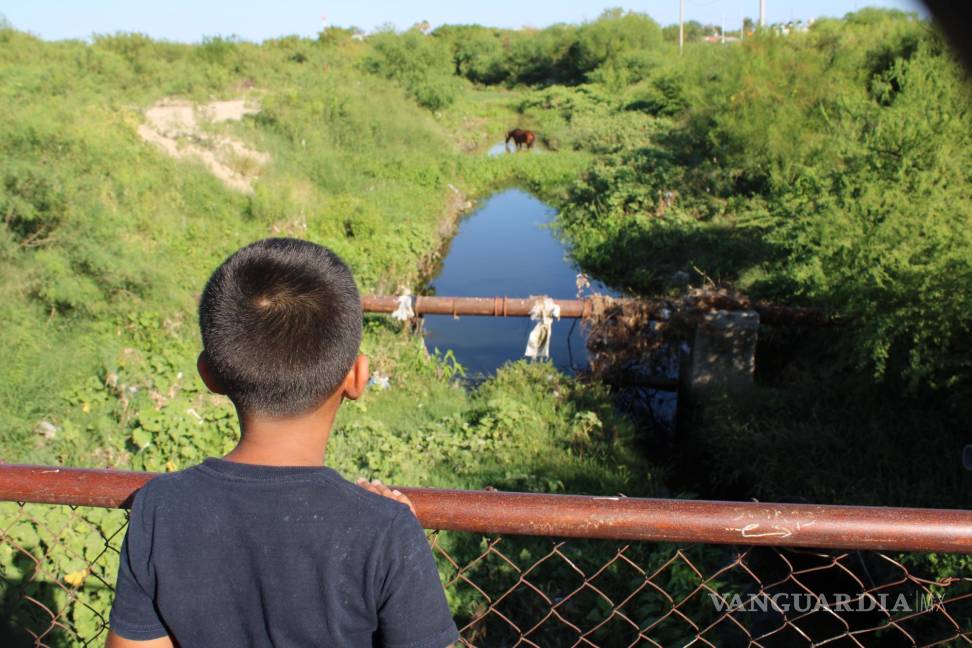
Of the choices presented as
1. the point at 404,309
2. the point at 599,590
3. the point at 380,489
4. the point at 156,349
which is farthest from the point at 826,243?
the point at 156,349

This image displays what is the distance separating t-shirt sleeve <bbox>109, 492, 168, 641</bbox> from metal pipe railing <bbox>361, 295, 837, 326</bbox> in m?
5.97

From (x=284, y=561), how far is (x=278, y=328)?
368 mm

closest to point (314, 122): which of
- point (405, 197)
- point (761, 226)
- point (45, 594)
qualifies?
point (405, 197)

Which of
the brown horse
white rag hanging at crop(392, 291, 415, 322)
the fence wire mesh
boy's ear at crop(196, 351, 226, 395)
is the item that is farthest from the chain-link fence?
the brown horse

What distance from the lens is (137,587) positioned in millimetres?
1277

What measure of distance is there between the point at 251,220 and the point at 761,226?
8.09 metres

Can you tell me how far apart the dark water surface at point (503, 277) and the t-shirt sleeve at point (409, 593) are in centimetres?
773

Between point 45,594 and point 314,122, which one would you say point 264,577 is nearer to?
point 45,594

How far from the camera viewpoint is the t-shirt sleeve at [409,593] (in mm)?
1212

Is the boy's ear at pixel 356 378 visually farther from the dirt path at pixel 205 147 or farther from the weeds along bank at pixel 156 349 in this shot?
the dirt path at pixel 205 147

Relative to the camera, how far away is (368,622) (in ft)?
4.09

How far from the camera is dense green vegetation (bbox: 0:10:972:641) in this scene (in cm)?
579

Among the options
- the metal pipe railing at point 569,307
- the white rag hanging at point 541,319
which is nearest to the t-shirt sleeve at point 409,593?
the metal pipe railing at point 569,307

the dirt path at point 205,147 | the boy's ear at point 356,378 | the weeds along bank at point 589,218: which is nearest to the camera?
the boy's ear at point 356,378
